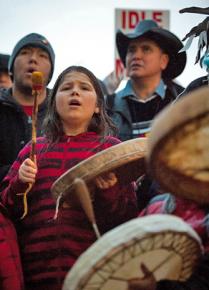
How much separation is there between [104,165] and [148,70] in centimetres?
170

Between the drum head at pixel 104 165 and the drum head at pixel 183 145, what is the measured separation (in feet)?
1.10

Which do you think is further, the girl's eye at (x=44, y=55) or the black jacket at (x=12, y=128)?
the girl's eye at (x=44, y=55)

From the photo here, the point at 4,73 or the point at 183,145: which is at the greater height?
the point at 183,145

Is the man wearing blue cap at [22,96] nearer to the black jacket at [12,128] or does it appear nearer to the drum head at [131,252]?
the black jacket at [12,128]

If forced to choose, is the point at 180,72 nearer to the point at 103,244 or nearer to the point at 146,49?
the point at 146,49

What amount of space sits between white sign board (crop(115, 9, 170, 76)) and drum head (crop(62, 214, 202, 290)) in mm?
2813

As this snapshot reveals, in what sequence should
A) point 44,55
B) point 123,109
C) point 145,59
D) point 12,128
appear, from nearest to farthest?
point 12,128 → point 123,109 → point 44,55 → point 145,59

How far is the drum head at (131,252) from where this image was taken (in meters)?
1.32

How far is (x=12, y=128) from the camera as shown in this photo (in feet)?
8.92

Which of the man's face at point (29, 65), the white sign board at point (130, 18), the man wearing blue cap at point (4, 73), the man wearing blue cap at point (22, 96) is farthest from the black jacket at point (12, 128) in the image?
the white sign board at point (130, 18)

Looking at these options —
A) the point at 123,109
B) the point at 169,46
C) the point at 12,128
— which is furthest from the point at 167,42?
the point at 12,128

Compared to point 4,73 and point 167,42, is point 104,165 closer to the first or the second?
point 167,42

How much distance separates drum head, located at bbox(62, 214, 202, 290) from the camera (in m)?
1.32

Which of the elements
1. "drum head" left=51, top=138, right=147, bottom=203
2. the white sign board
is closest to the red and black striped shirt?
"drum head" left=51, top=138, right=147, bottom=203
